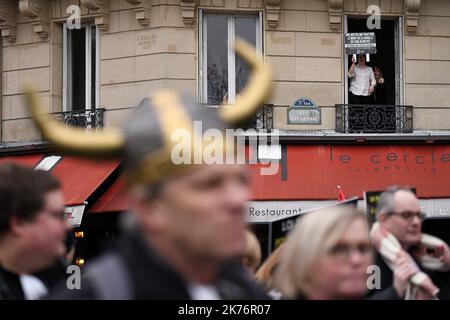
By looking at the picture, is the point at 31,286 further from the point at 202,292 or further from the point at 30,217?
the point at 202,292

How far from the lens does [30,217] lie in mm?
2775

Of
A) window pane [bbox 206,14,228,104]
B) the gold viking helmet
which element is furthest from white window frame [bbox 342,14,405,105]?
the gold viking helmet

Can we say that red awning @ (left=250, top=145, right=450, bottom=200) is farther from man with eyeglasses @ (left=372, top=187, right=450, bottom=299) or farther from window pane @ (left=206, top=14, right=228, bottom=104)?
man with eyeglasses @ (left=372, top=187, right=450, bottom=299)

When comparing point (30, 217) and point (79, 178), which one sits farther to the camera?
point (79, 178)

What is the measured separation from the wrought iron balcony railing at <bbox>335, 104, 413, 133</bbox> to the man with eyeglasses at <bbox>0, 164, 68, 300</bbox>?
1134 cm

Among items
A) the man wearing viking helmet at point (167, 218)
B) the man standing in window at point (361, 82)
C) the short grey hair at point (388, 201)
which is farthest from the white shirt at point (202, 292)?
the man standing in window at point (361, 82)

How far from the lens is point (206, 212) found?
1.90 meters

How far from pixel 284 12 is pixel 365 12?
1357mm

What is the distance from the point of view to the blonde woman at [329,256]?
2.68 meters

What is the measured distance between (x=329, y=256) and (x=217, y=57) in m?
A: 11.6

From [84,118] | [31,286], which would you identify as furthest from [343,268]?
[84,118]

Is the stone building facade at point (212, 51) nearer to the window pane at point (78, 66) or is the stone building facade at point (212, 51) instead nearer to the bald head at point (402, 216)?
the window pane at point (78, 66)

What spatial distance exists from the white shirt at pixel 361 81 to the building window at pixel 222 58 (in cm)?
165

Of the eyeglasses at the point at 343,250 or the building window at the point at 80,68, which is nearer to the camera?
the eyeglasses at the point at 343,250
